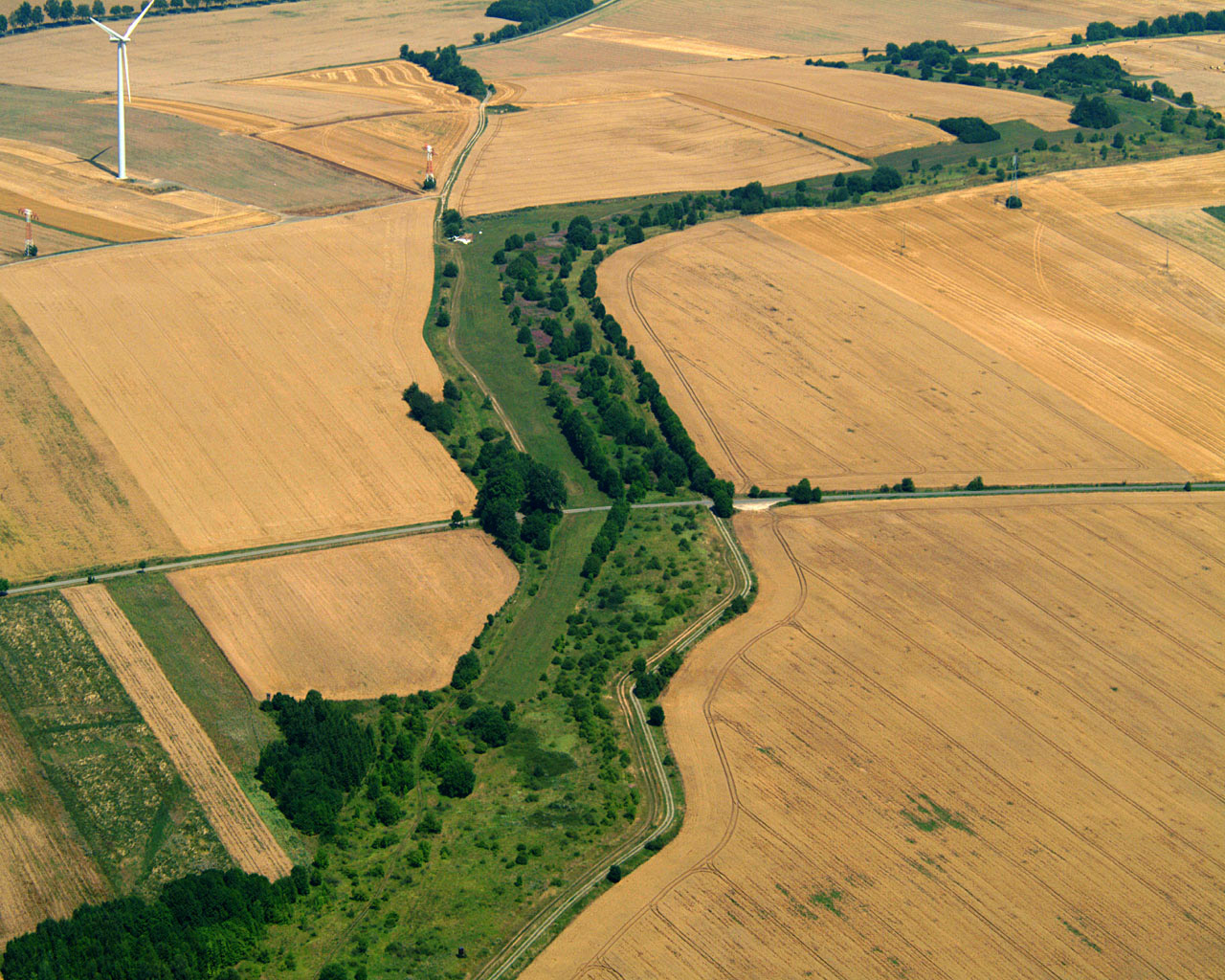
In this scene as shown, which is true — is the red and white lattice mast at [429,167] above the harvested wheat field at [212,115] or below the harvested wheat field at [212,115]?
below

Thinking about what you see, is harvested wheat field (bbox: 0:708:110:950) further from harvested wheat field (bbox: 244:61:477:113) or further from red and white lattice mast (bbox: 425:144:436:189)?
harvested wheat field (bbox: 244:61:477:113)

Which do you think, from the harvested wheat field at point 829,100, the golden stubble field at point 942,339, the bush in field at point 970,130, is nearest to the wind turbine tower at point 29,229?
the golden stubble field at point 942,339

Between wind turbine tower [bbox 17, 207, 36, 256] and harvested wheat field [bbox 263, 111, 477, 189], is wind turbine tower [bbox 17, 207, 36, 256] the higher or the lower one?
the lower one

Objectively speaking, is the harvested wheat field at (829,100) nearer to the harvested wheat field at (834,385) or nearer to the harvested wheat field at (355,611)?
the harvested wheat field at (834,385)

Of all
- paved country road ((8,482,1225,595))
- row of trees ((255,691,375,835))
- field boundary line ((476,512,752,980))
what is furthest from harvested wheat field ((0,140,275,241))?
row of trees ((255,691,375,835))

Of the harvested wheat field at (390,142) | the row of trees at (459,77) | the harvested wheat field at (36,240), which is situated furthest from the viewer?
the row of trees at (459,77)

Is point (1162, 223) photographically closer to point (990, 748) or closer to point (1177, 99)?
point (1177, 99)

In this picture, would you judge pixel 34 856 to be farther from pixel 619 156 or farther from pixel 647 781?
pixel 619 156
